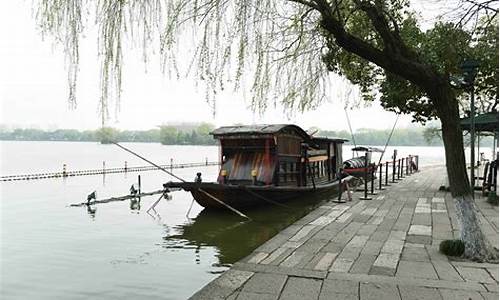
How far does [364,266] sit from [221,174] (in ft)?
32.7

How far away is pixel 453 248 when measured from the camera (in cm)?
664

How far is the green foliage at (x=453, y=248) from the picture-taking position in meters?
6.54

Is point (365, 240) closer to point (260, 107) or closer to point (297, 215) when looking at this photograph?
point (260, 107)

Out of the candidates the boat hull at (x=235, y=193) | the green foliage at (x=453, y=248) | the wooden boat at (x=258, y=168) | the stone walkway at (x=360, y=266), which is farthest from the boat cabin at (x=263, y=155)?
the green foliage at (x=453, y=248)

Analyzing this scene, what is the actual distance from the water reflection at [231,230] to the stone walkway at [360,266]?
1535mm

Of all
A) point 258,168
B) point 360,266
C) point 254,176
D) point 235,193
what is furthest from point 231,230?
point 360,266

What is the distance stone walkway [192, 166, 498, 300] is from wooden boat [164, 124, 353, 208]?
4.70 metres

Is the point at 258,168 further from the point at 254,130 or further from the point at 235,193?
the point at 235,193

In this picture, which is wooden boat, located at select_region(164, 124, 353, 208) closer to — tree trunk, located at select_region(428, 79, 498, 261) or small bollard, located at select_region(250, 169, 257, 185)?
small bollard, located at select_region(250, 169, 257, 185)

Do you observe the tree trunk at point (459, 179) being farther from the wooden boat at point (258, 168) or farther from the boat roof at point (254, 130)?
the boat roof at point (254, 130)

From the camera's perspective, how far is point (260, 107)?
6691mm

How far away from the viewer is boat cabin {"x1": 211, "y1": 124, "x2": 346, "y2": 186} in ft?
50.4

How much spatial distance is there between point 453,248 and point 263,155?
373 inches

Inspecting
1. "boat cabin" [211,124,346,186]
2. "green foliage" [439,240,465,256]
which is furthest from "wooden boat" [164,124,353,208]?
"green foliage" [439,240,465,256]
